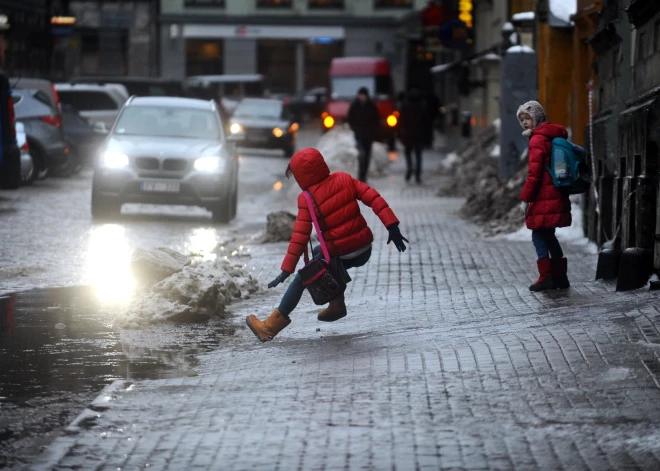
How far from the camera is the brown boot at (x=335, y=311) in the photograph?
9578mm

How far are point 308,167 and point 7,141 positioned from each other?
11.6 metres

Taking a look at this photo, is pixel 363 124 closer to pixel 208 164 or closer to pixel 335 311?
pixel 208 164

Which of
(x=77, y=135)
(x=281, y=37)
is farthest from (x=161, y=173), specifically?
(x=281, y=37)

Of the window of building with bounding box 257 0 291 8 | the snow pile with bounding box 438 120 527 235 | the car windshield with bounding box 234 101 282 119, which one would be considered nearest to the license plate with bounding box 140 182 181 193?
the snow pile with bounding box 438 120 527 235

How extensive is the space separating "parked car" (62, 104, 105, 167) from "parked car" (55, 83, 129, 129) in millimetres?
1950

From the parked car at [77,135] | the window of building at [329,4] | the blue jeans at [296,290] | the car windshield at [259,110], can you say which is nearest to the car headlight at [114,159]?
the blue jeans at [296,290]

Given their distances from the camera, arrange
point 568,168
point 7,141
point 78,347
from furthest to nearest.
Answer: point 7,141, point 568,168, point 78,347

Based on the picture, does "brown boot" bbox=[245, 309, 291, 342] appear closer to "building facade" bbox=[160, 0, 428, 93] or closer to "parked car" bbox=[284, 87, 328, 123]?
"parked car" bbox=[284, 87, 328, 123]

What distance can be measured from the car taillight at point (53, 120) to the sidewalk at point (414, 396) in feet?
52.5

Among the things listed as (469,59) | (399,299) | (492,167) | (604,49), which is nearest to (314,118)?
(469,59)

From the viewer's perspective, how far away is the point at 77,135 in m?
29.0

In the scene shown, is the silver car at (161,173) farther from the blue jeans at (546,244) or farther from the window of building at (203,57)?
the window of building at (203,57)

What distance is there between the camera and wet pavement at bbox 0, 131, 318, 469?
7234mm

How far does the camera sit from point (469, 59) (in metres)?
35.9
